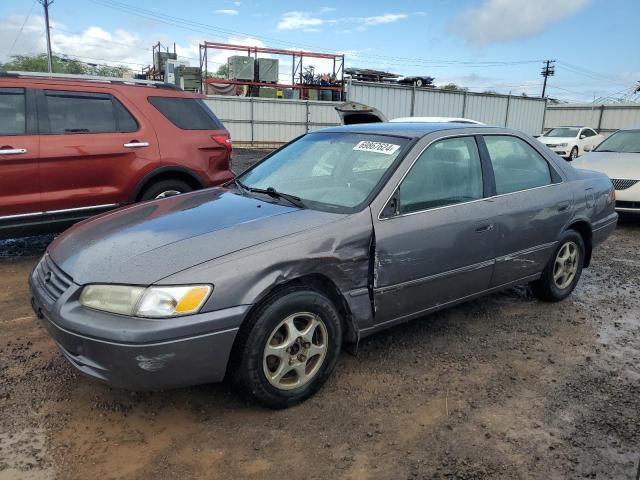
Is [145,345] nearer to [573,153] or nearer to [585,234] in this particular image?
[585,234]

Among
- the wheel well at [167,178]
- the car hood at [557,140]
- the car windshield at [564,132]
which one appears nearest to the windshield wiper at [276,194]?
the wheel well at [167,178]

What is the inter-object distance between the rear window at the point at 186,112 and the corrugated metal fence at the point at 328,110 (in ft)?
46.5

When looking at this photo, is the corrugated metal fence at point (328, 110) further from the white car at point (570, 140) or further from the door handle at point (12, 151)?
the door handle at point (12, 151)

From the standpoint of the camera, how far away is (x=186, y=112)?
232 inches

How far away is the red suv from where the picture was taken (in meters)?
4.86

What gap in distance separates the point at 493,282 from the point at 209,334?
7.59 ft

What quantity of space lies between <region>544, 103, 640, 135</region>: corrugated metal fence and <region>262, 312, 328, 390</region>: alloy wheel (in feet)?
99.5

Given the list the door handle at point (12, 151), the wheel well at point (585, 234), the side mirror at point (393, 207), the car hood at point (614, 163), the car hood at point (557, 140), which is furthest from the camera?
the car hood at point (557, 140)

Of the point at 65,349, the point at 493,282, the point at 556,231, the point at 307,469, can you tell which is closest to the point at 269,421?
the point at 307,469

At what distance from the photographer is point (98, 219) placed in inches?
134

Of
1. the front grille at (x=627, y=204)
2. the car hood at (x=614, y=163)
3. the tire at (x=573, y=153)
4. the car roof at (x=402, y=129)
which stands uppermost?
the car roof at (x=402, y=129)

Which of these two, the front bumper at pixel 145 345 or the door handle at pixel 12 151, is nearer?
the front bumper at pixel 145 345

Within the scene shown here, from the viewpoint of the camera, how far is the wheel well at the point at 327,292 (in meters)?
2.70

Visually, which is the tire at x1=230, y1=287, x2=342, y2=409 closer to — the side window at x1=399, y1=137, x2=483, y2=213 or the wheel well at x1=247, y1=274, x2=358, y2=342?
the wheel well at x1=247, y1=274, x2=358, y2=342
